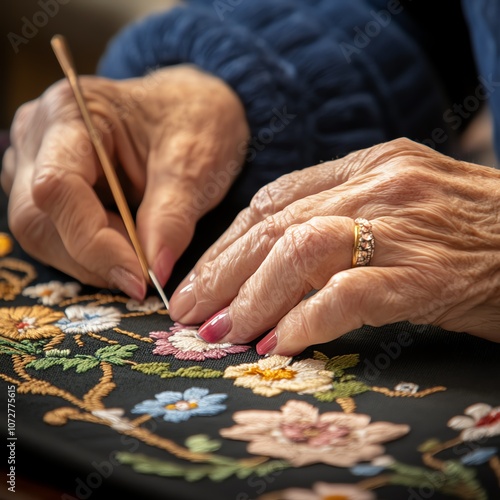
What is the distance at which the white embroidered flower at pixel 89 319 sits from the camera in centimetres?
65

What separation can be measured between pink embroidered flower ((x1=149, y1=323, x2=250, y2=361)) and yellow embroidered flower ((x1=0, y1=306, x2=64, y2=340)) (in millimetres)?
97

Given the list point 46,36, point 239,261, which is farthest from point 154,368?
point 46,36

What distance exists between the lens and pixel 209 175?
0.85 m

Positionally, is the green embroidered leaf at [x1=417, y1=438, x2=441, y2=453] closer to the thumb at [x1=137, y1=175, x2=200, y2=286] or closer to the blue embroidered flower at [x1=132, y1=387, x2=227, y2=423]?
the blue embroidered flower at [x1=132, y1=387, x2=227, y2=423]

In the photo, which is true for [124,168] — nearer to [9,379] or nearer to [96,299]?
[96,299]

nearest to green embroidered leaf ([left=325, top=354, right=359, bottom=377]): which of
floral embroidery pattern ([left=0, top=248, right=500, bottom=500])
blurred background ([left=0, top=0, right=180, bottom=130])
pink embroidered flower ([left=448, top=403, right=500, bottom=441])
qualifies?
floral embroidery pattern ([left=0, top=248, right=500, bottom=500])

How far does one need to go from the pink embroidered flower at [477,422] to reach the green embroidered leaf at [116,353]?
0.85 ft

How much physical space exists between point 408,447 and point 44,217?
0.49m

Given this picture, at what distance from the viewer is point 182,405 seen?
504mm

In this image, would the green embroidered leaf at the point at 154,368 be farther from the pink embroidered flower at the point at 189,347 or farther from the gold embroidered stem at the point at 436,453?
the gold embroidered stem at the point at 436,453

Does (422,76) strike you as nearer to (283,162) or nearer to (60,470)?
(283,162)

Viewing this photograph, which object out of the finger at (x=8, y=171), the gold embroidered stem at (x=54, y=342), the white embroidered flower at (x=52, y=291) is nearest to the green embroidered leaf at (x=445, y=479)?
the gold embroidered stem at (x=54, y=342)

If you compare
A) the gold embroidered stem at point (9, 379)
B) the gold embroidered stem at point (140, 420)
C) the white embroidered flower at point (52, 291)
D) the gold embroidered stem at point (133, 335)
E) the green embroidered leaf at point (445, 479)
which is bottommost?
the white embroidered flower at point (52, 291)

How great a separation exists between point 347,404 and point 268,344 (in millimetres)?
108
